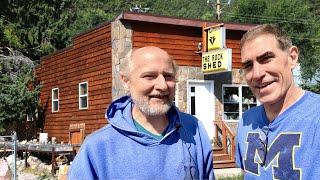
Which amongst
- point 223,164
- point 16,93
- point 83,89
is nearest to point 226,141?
point 223,164

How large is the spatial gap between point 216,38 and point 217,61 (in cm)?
69

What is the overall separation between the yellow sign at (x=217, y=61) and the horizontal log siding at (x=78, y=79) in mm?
2911

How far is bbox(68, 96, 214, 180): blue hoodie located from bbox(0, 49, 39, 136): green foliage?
56.9 feet

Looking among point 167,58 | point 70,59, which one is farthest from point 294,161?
point 70,59

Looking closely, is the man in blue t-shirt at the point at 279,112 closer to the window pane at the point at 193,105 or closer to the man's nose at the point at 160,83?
the man's nose at the point at 160,83

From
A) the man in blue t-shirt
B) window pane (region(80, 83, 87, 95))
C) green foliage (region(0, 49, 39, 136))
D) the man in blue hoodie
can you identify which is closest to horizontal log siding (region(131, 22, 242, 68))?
window pane (region(80, 83, 87, 95))

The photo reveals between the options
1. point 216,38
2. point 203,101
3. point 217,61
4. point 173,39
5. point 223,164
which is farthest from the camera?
point 203,101

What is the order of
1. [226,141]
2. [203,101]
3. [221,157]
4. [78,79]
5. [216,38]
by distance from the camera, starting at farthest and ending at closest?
[78,79] < [203,101] < [216,38] < [226,141] < [221,157]

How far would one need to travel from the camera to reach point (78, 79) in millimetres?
17016

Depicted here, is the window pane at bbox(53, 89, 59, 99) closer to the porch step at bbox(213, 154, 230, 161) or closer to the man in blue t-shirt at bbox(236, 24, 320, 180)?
the porch step at bbox(213, 154, 230, 161)

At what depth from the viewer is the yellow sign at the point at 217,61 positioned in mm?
13547

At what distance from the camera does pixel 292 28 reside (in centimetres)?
4278

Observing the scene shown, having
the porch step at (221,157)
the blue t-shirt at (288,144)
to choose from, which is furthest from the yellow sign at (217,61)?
the blue t-shirt at (288,144)

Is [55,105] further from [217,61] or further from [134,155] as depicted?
[134,155]
